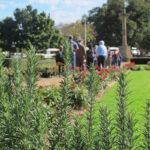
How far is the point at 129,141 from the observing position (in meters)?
1.40

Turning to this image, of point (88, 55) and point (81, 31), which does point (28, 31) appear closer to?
point (81, 31)

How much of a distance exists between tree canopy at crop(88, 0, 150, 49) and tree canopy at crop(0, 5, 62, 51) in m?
8.93

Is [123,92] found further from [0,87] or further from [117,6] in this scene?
[117,6]

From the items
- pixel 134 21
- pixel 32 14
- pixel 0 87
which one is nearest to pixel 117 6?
pixel 134 21

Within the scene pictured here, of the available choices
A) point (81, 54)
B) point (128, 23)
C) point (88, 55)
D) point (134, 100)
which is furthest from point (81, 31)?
point (134, 100)

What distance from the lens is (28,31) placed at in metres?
66.5

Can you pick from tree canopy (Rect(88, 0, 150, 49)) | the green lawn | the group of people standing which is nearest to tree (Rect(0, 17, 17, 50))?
tree canopy (Rect(88, 0, 150, 49))

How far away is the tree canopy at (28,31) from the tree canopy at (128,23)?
893cm

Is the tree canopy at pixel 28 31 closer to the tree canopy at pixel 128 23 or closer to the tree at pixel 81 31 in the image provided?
the tree at pixel 81 31

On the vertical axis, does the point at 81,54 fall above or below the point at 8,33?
below

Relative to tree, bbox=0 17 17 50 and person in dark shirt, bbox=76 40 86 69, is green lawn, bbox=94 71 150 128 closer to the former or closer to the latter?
person in dark shirt, bbox=76 40 86 69

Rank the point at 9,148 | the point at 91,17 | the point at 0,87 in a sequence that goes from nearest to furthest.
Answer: the point at 9,148, the point at 0,87, the point at 91,17

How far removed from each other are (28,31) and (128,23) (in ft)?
62.1

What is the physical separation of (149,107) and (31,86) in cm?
61
